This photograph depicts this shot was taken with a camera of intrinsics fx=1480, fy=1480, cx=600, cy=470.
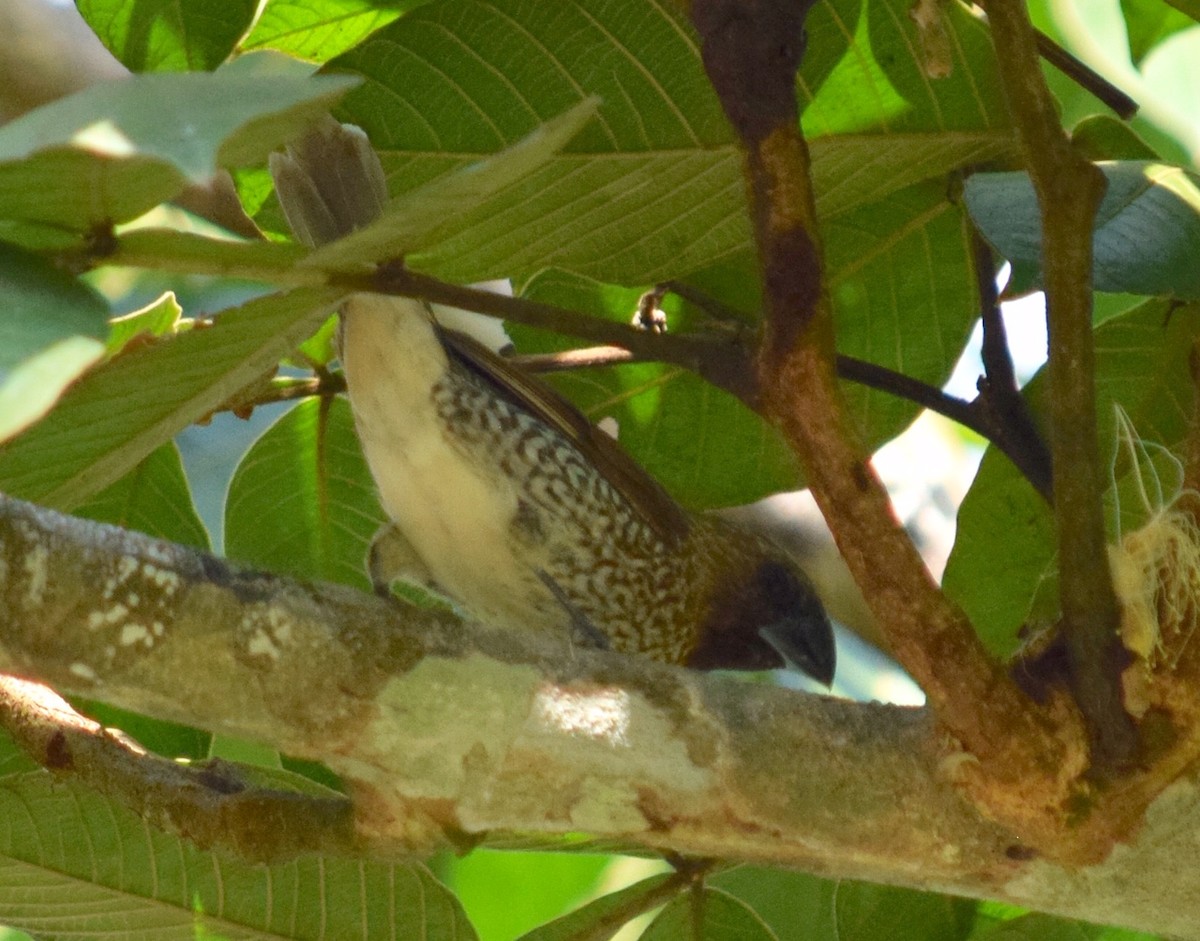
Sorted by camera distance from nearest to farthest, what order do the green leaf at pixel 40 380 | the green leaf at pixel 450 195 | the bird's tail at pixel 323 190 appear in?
the green leaf at pixel 40 380 < the green leaf at pixel 450 195 < the bird's tail at pixel 323 190

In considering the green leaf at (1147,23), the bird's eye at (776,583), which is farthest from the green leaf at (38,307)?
the bird's eye at (776,583)

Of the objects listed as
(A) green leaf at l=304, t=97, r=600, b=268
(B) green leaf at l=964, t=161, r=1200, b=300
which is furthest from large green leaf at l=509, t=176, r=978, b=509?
(A) green leaf at l=304, t=97, r=600, b=268

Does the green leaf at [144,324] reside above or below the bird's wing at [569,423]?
above

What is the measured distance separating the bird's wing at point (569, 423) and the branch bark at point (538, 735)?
1.19 meters

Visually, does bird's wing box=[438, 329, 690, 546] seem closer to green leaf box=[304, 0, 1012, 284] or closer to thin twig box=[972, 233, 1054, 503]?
green leaf box=[304, 0, 1012, 284]

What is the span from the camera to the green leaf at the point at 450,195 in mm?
1238

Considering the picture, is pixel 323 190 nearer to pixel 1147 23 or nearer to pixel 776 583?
pixel 1147 23

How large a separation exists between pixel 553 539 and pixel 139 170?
1.89 metres

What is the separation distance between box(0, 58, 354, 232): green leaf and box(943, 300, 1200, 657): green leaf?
4.52 feet

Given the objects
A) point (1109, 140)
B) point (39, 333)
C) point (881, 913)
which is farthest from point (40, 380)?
point (881, 913)

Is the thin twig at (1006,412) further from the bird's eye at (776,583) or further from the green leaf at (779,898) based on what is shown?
the bird's eye at (776,583)

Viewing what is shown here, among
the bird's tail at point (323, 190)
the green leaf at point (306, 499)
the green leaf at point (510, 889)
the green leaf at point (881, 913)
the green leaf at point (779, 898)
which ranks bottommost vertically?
the green leaf at point (510, 889)

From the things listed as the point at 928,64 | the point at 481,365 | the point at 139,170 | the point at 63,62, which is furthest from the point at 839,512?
the point at 63,62

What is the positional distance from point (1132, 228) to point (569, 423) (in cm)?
136
